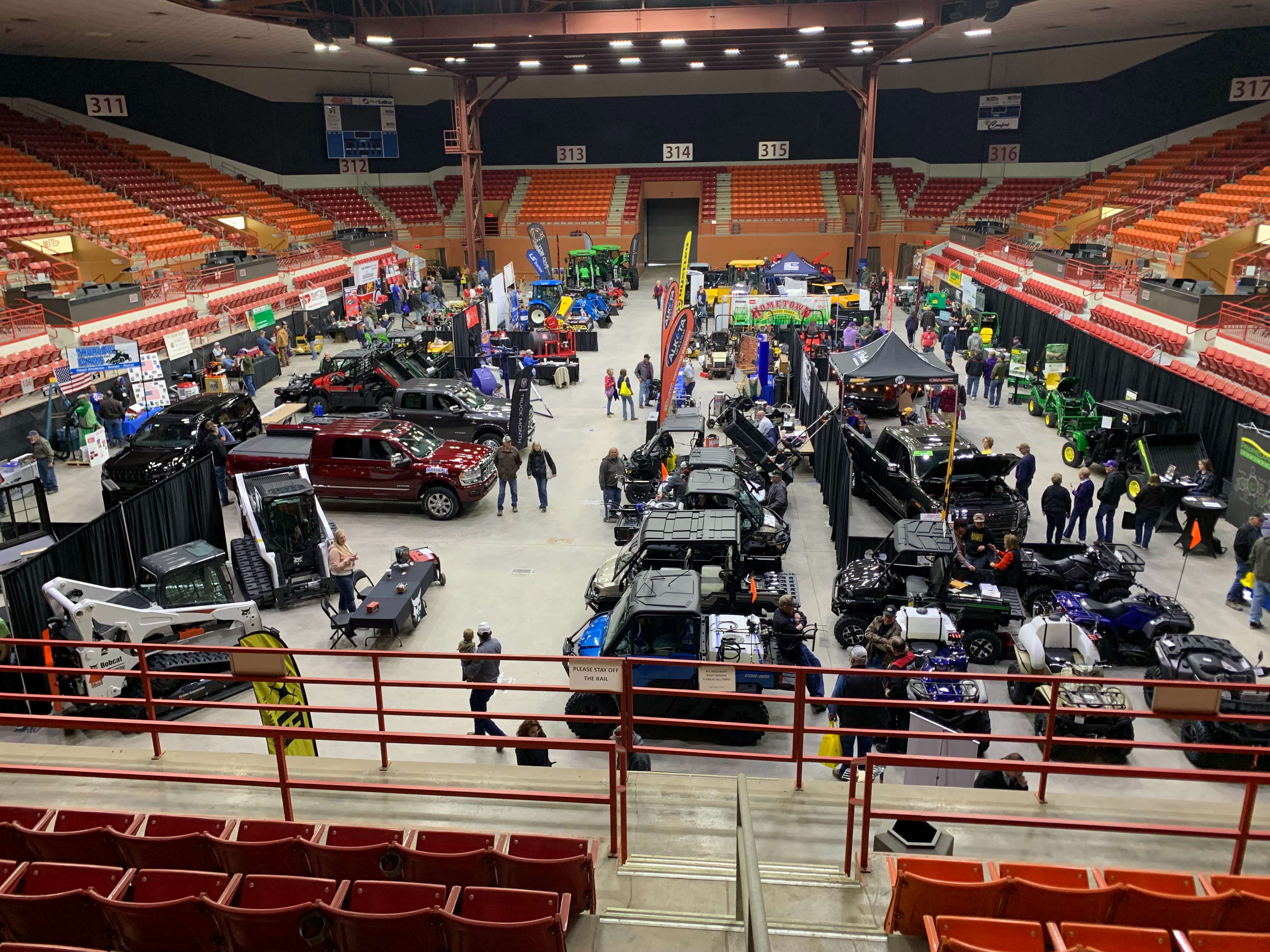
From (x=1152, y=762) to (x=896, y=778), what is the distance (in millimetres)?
2980

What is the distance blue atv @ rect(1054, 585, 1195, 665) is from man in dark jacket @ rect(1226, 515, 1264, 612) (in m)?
1.90

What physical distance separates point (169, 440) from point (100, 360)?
5310 millimetres

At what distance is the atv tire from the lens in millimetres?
13250

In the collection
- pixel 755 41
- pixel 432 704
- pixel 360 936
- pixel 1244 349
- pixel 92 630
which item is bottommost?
pixel 432 704

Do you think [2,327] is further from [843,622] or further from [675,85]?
[675,85]

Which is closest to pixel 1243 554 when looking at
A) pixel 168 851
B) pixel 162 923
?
pixel 168 851

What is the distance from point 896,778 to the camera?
8.94 m

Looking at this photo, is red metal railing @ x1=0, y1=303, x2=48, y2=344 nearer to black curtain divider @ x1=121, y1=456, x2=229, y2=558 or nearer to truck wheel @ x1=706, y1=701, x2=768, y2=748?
black curtain divider @ x1=121, y1=456, x2=229, y2=558

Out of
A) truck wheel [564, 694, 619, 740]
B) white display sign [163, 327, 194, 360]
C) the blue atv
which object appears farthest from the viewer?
white display sign [163, 327, 194, 360]

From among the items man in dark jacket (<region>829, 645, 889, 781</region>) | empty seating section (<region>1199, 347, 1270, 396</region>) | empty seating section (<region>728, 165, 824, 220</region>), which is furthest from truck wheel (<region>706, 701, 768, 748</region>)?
empty seating section (<region>728, 165, 824, 220</region>)

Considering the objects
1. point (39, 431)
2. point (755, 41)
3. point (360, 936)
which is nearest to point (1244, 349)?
point (360, 936)

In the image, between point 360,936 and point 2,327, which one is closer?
point 360,936

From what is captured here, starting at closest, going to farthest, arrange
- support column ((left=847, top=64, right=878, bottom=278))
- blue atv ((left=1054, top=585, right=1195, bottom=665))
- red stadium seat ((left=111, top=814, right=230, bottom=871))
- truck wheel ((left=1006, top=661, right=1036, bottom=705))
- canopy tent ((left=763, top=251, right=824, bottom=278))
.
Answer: red stadium seat ((left=111, top=814, right=230, bottom=871))
truck wheel ((left=1006, top=661, right=1036, bottom=705))
blue atv ((left=1054, top=585, right=1195, bottom=665))
canopy tent ((left=763, top=251, right=824, bottom=278))
support column ((left=847, top=64, right=878, bottom=278))

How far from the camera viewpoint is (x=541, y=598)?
13.2 meters
